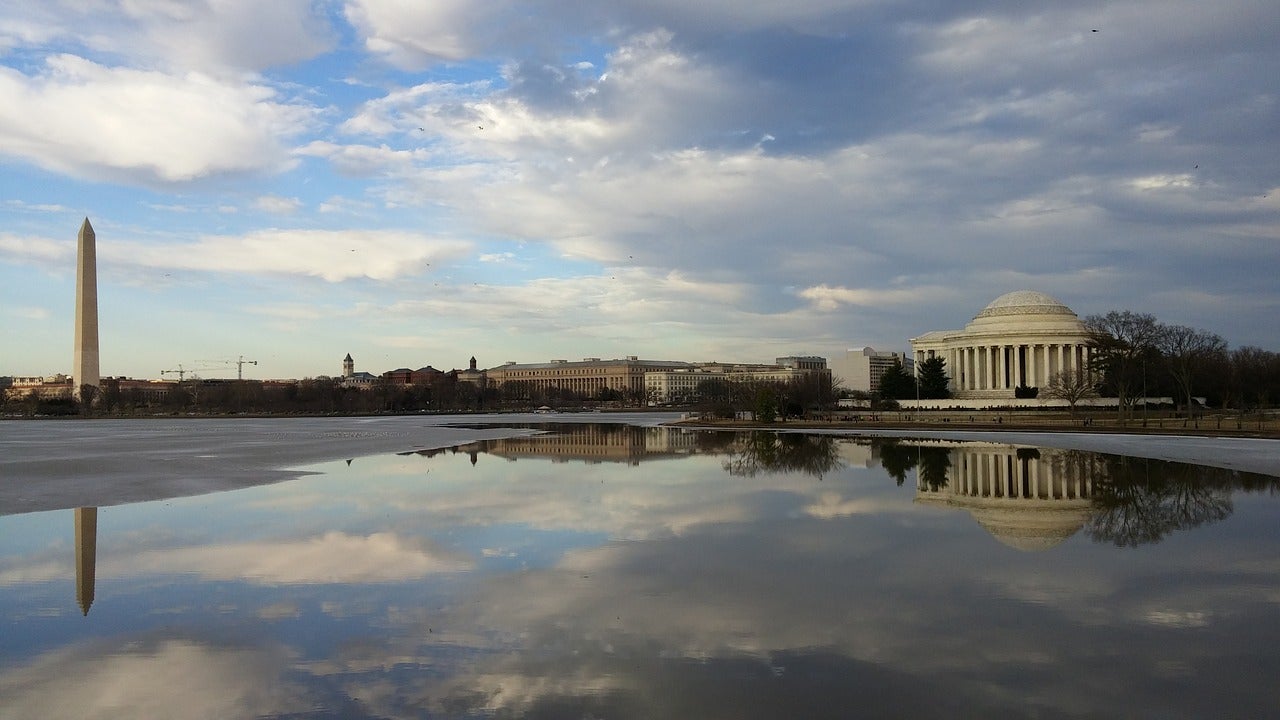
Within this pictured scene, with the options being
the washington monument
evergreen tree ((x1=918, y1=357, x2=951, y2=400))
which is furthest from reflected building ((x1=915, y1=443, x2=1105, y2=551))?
the washington monument

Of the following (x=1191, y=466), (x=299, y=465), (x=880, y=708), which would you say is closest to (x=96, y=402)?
(x=299, y=465)

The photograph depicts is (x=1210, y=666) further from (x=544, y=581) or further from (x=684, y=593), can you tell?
(x=544, y=581)

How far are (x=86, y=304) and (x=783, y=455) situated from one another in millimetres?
94834

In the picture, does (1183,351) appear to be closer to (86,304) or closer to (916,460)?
(916,460)

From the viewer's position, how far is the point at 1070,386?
71.9m

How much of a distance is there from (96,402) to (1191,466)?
139 m

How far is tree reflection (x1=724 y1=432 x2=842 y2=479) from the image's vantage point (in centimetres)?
3193

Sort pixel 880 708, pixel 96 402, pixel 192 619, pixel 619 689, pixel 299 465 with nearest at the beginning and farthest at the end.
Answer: pixel 880 708 → pixel 619 689 → pixel 192 619 → pixel 299 465 → pixel 96 402

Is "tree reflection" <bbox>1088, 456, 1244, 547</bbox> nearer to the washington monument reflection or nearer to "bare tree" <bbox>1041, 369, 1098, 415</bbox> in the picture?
the washington monument reflection

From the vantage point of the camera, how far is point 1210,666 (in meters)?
9.22

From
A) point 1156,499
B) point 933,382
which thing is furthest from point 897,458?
point 933,382

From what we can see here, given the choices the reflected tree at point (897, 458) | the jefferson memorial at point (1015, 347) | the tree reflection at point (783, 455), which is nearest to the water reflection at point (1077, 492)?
the reflected tree at point (897, 458)

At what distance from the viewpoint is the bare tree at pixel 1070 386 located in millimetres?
71938

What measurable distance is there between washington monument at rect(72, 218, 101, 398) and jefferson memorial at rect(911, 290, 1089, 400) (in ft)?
301
